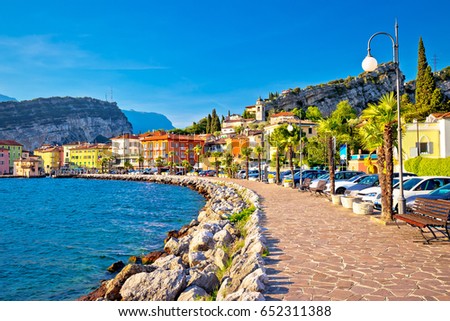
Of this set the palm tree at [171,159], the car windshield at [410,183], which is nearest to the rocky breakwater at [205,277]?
the car windshield at [410,183]

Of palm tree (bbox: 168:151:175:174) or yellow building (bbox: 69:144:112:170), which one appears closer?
palm tree (bbox: 168:151:175:174)

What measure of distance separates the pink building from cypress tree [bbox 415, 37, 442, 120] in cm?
13513

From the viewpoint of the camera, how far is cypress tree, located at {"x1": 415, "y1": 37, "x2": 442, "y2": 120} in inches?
2544

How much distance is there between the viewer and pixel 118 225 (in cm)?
2689

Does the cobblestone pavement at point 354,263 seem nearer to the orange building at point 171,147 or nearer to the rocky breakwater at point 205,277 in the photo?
the rocky breakwater at point 205,277

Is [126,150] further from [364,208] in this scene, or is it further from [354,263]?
[354,263]

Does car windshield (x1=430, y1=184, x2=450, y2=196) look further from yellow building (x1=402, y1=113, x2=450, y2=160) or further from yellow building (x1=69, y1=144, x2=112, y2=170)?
yellow building (x1=69, y1=144, x2=112, y2=170)

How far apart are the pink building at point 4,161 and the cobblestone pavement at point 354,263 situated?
154 m

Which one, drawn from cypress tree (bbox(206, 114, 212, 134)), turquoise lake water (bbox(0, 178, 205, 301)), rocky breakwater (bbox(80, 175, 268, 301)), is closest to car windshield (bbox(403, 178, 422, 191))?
rocky breakwater (bbox(80, 175, 268, 301))

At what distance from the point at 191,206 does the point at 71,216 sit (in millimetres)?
10359

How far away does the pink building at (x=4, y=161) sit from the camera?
14410cm

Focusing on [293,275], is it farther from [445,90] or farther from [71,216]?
[445,90]

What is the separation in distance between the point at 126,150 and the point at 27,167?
37.0 meters
